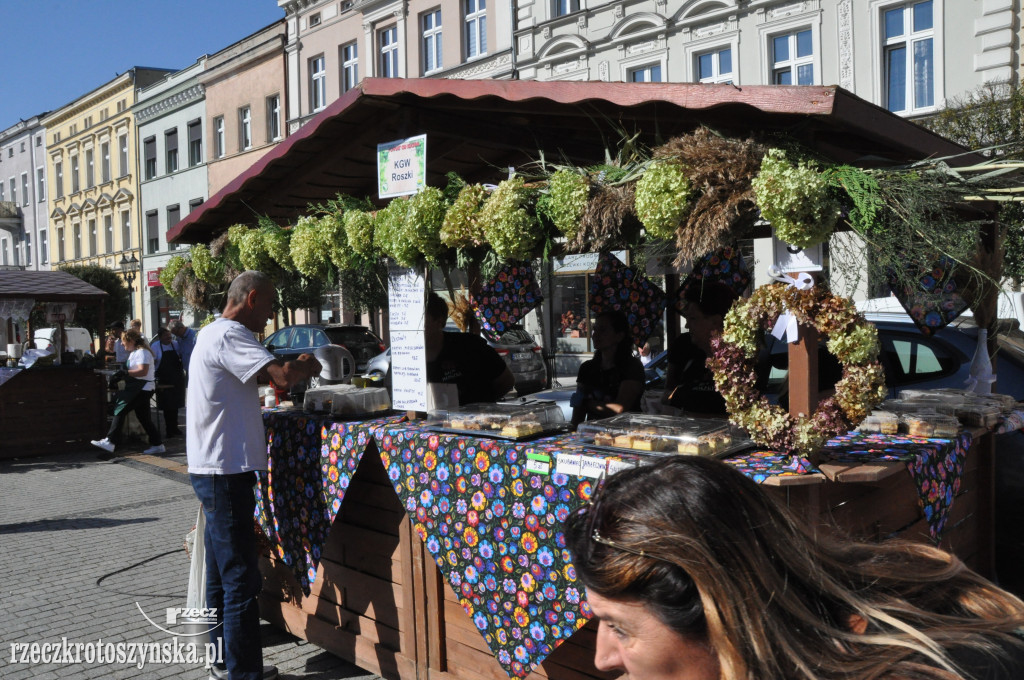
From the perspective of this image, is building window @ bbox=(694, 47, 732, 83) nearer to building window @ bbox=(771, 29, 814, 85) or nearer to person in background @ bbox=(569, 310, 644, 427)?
building window @ bbox=(771, 29, 814, 85)

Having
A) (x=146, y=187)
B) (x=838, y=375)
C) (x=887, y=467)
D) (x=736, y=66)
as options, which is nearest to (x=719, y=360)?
(x=887, y=467)

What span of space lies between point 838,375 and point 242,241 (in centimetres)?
363

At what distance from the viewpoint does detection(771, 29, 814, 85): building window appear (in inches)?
672

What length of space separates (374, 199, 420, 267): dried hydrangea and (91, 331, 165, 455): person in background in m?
8.16

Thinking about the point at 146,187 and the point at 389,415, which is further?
the point at 146,187

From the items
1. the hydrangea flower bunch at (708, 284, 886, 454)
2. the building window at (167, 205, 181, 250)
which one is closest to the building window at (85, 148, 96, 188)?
the building window at (167, 205, 181, 250)

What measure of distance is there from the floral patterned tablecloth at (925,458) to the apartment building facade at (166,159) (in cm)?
3253

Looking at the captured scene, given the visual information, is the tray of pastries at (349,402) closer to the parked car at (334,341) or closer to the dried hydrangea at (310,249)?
the dried hydrangea at (310,249)

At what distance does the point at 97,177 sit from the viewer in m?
42.0

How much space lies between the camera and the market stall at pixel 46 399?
1145cm

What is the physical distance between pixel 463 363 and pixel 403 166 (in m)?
1.34

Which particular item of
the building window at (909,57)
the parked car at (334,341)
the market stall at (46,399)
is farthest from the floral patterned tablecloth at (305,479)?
the building window at (909,57)

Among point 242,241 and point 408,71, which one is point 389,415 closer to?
point 242,241

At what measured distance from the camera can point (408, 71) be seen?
82.2 feet
